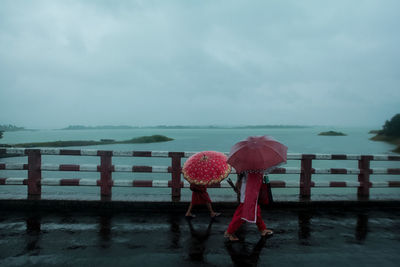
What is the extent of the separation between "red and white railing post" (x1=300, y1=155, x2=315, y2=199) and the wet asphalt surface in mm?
1083

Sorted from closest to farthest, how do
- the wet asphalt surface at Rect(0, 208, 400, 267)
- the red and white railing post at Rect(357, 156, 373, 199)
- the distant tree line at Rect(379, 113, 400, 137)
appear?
the wet asphalt surface at Rect(0, 208, 400, 267), the red and white railing post at Rect(357, 156, 373, 199), the distant tree line at Rect(379, 113, 400, 137)

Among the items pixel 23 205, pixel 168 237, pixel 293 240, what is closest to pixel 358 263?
pixel 293 240

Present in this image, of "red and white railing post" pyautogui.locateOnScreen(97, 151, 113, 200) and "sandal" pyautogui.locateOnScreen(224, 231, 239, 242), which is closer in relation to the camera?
"sandal" pyautogui.locateOnScreen(224, 231, 239, 242)

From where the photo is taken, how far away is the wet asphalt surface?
13.5ft

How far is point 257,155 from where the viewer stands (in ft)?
15.0

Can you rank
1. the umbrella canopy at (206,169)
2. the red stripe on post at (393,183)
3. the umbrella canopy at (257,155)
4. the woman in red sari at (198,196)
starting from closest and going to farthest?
the umbrella canopy at (257,155), the umbrella canopy at (206,169), the woman in red sari at (198,196), the red stripe on post at (393,183)

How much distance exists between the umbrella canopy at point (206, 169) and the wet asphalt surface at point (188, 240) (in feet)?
3.15

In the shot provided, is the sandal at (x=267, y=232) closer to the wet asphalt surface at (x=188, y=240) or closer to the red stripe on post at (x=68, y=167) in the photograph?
the wet asphalt surface at (x=188, y=240)

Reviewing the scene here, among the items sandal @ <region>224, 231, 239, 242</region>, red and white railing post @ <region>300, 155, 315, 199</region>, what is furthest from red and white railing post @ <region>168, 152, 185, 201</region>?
red and white railing post @ <region>300, 155, 315, 199</region>

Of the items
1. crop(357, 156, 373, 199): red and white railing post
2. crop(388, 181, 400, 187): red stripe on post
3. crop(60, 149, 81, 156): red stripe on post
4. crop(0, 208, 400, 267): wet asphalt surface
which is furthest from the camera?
crop(388, 181, 400, 187): red stripe on post

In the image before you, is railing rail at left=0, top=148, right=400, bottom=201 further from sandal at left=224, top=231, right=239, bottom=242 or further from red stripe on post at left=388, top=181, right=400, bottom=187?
sandal at left=224, top=231, right=239, bottom=242

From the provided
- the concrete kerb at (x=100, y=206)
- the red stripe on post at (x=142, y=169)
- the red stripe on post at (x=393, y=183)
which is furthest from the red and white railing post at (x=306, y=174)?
the red stripe on post at (x=142, y=169)

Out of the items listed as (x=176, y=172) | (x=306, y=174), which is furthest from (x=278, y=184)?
(x=176, y=172)

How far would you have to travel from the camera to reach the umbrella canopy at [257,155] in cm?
455
